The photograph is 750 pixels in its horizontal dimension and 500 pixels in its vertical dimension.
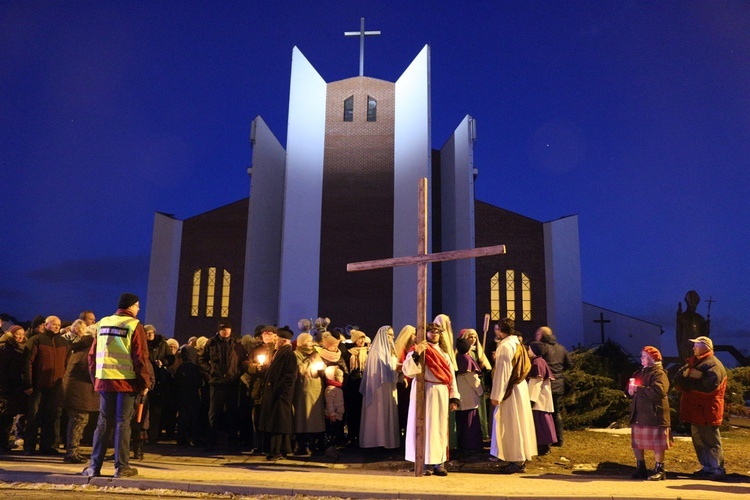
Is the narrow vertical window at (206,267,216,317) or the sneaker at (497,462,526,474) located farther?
the narrow vertical window at (206,267,216,317)

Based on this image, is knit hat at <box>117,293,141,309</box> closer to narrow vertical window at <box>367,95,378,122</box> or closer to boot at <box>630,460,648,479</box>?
boot at <box>630,460,648,479</box>

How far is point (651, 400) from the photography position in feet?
26.3

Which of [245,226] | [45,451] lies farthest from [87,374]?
[245,226]

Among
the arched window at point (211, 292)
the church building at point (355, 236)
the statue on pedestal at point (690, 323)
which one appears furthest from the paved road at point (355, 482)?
the arched window at point (211, 292)

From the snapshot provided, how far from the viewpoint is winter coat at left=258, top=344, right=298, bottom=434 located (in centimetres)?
922

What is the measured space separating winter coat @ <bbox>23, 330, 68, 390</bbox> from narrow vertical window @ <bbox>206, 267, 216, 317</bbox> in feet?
57.4

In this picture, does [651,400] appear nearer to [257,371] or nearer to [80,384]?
[257,371]

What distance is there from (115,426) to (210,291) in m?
19.9

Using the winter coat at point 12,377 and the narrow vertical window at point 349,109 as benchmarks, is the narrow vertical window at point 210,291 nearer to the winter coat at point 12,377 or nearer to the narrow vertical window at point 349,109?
the narrow vertical window at point 349,109

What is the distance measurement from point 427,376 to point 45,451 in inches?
218

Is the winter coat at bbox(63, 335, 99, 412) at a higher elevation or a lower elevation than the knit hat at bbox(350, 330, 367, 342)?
lower

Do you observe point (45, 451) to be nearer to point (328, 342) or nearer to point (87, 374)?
point (87, 374)

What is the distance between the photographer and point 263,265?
26.2 metres

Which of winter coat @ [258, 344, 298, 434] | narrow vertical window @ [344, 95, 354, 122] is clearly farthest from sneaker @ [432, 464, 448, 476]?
narrow vertical window @ [344, 95, 354, 122]
